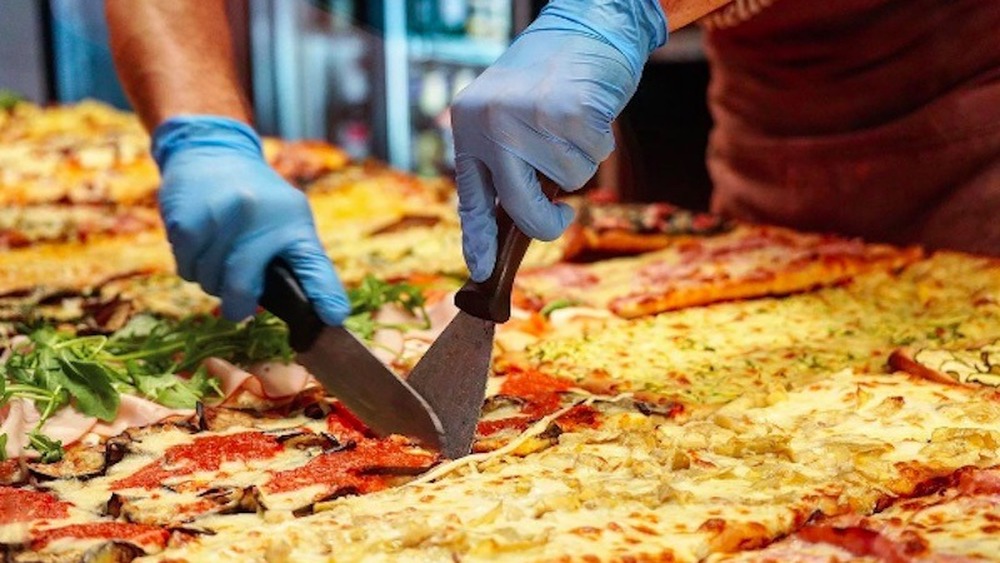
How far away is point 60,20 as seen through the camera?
12.1m

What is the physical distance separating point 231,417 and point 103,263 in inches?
100

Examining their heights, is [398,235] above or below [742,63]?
below

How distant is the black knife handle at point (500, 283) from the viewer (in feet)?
7.70

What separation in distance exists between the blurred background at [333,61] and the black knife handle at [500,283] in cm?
792

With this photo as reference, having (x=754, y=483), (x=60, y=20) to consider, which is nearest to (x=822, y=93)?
(x=754, y=483)

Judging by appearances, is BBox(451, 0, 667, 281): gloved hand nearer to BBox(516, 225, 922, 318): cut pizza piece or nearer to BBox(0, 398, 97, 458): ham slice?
BBox(0, 398, 97, 458): ham slice

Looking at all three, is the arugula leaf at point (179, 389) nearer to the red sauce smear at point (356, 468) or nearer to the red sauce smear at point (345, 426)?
the red sauce smear at point (345, 426)

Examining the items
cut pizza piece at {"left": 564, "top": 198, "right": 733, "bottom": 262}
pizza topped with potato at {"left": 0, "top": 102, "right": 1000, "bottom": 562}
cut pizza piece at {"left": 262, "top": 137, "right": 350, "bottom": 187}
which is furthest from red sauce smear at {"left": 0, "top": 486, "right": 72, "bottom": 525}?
cut pizza piece at {"left": 262, "top": 137, "right": 350, "bottom": 187}

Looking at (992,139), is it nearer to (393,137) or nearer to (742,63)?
(742,63)

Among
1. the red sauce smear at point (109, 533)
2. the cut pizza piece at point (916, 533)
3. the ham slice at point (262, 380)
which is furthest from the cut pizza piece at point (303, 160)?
the cut pizza piece at point (916, 533)

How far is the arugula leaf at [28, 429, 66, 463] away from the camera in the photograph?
2.30m

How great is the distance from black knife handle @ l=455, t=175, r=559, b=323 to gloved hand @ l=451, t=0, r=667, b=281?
0.02m

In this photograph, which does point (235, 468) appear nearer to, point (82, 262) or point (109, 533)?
point (109, 533)

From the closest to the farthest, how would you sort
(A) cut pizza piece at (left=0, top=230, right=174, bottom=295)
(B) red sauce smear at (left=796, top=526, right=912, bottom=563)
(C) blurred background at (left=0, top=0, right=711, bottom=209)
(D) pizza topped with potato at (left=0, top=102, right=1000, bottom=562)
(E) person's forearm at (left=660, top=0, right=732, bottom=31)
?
(B) red sauce smear at (left=796, top=526, right=912, bottom=563)
(D) pizza topped with potato at (left=0, top=102, right=1000, bottom=562)
(E) person's forearm at (left=660, top=0, right=732, bottom=31)
(A) cut pizza piece at (left=0, top=230, right=174, bottom=295)
(C) blurred background at (left=0, top=0, right=711, bottom=209)
